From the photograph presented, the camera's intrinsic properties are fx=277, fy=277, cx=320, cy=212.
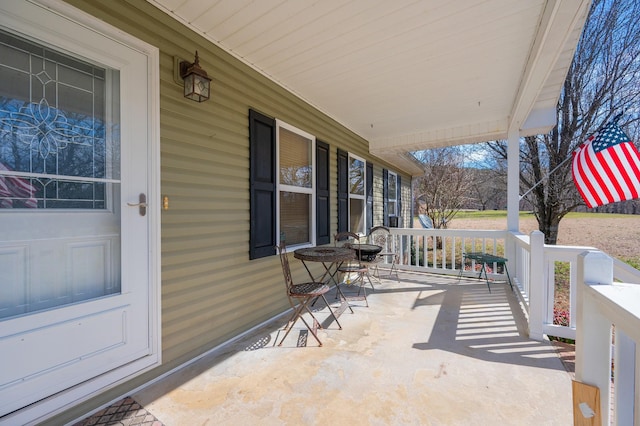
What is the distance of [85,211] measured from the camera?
5.71ft

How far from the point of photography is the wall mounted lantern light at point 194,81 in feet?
7.13

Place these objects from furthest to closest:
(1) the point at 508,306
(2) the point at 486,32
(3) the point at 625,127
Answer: (3) the point at 625,127, (1) the point at 508,306, (2) the point at 486,32

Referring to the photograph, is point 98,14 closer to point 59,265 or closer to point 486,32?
point 59,265

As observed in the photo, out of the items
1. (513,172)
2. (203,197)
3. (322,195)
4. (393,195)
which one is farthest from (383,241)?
(203,197)

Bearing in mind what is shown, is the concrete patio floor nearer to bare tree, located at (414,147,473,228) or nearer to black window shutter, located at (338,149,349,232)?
black window shutter, located at (338,149,349,232)

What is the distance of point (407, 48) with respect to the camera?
8.61 feet

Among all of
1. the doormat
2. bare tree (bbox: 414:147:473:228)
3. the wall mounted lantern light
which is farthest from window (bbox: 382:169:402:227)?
the doormat

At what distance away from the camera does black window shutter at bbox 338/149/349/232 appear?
15.4 feet

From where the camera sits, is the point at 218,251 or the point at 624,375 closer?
the point at 624,375

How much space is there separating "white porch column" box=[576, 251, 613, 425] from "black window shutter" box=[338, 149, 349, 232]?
3.70 metres

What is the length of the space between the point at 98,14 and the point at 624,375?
125 inches

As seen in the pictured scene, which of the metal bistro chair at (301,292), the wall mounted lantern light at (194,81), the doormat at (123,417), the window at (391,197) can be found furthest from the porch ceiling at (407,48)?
the window at (391,197)

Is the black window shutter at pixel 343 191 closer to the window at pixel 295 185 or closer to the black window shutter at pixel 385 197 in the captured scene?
the window at pixel 295 185

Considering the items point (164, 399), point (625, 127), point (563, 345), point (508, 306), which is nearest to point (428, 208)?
point (625, 127)
